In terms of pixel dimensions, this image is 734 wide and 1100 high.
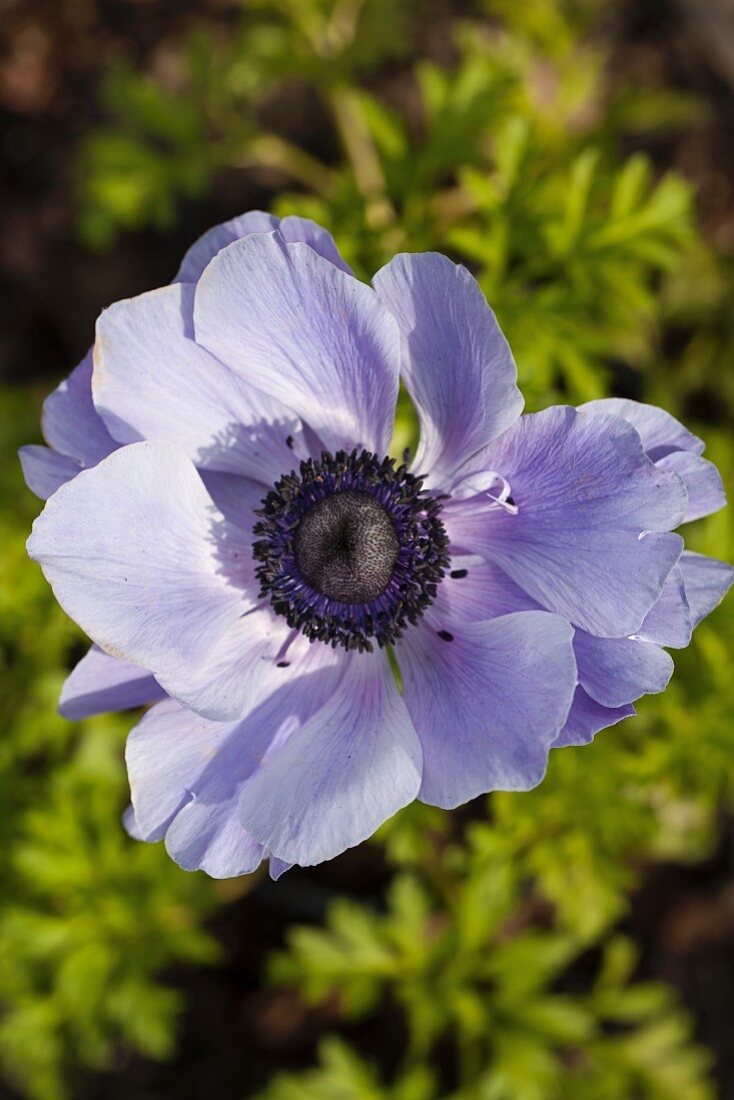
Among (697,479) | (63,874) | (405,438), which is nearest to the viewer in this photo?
(697,479)

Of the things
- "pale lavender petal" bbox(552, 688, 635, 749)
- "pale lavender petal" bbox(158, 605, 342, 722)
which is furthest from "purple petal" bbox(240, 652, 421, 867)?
"pale lavender petal" bbox(552, 688, 635, 749)

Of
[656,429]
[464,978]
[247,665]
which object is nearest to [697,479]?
[656,429]

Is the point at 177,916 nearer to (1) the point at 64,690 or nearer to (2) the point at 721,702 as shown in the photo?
(1) the point at 64,690

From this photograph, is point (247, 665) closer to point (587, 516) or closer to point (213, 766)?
point (213, 766)

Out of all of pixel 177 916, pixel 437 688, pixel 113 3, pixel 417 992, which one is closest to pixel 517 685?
pixel 437 688

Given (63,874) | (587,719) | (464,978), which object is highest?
(587,719)

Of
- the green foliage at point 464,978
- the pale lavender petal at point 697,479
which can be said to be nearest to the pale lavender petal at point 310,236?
the pale lavender petal at point 697,479
